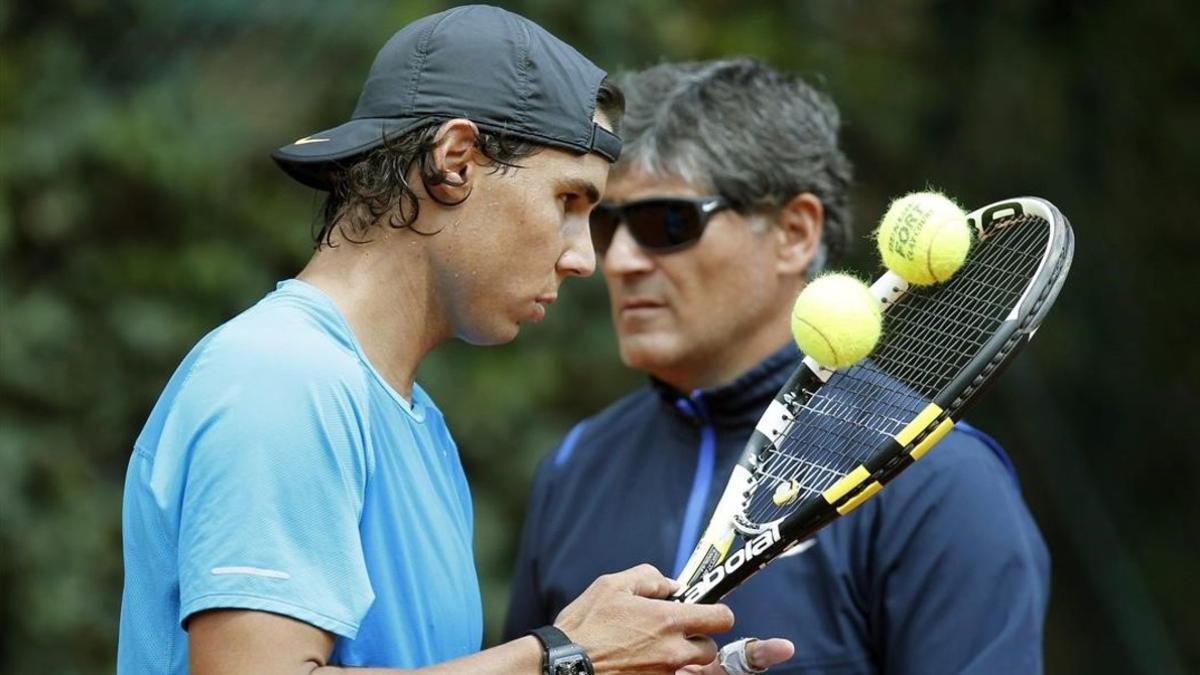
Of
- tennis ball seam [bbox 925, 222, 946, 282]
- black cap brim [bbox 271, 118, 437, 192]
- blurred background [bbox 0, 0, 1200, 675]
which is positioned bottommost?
blurred background [bbox 0, 0, 1200, 675]

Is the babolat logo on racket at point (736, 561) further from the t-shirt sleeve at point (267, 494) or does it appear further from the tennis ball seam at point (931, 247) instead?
the t-shirt sleeve at point (267, 494)

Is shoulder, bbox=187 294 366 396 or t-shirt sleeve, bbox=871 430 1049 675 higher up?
shoulder, bbox=187 294 366 396

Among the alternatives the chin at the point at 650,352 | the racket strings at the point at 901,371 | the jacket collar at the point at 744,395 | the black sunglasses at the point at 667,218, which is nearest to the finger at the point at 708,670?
the racket strings at the point at 901,371

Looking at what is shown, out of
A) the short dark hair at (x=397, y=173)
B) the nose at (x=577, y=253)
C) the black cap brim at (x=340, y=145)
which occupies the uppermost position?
the black cap brim at (x=340, y=145)

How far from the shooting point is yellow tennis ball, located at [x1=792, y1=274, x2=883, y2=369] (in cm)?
237

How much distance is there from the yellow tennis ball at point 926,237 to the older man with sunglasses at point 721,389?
44 cm

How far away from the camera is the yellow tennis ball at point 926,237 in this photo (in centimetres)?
236

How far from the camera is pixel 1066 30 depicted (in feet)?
21.2

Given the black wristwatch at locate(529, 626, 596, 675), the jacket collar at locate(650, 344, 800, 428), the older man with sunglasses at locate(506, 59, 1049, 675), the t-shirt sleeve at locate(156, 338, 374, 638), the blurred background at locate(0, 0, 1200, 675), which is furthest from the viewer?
the blurred background at locate(0, 0, 1200, 675)

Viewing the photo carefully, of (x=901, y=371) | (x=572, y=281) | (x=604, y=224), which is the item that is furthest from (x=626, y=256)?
(x=572, y=281)

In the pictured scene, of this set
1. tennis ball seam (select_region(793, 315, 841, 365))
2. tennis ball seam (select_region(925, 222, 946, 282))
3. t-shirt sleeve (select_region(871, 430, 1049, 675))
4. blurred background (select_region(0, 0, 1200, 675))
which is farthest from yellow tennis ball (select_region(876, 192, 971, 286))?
blurred background (select_region(0, 0, 1200, 675))

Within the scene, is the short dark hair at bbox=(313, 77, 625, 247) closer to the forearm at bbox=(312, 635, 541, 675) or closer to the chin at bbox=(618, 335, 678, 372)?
the forearm at bbox=(312, 635, 541, 675)

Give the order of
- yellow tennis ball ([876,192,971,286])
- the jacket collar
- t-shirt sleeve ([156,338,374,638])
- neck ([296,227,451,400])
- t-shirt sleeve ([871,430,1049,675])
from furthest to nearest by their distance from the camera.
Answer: the jacket collar → t-shirt sleeve ([871,430,1049,675]) → yellow tennis ball ([876,192,971,286]) → neck ([296,227,451,400]) → t-shirt sleeve ([156,338,374,638])

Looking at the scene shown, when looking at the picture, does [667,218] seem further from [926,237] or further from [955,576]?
[955,576]
